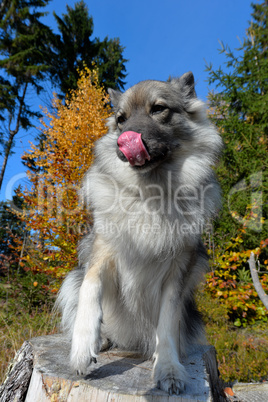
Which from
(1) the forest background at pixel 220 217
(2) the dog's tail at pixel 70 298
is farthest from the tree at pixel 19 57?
(2) the dog's tail at pixel 70 298

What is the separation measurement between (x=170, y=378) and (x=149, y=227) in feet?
3.04

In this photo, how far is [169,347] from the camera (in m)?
1.85

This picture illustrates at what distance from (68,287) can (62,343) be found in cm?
46

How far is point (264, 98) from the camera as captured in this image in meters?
6.47

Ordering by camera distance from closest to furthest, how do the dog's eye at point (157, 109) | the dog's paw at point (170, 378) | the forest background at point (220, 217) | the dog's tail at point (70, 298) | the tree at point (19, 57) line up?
1. the dog's paw at point (170, 378)
2. the dog's eye at point (157, 109)
3. the dog's tail at point (70, 298)
4. the forest background at point (220, 217)
5. the tree at point (19, 57)

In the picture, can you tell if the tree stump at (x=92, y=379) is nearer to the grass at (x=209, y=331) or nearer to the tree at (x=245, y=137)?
the grass at (x=209, y=331)

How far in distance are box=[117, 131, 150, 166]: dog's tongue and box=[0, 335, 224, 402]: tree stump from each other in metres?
1.38

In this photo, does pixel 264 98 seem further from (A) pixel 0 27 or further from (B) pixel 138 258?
(A) pixel 0 27

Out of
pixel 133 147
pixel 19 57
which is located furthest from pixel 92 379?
pixel 19 57

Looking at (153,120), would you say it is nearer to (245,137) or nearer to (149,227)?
(149,227)

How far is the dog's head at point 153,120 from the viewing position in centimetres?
201

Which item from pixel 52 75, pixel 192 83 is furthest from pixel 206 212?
pixel 52 75

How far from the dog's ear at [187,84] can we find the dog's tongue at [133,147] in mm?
971

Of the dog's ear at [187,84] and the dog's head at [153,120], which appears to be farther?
the dog's ear at [187,84]
